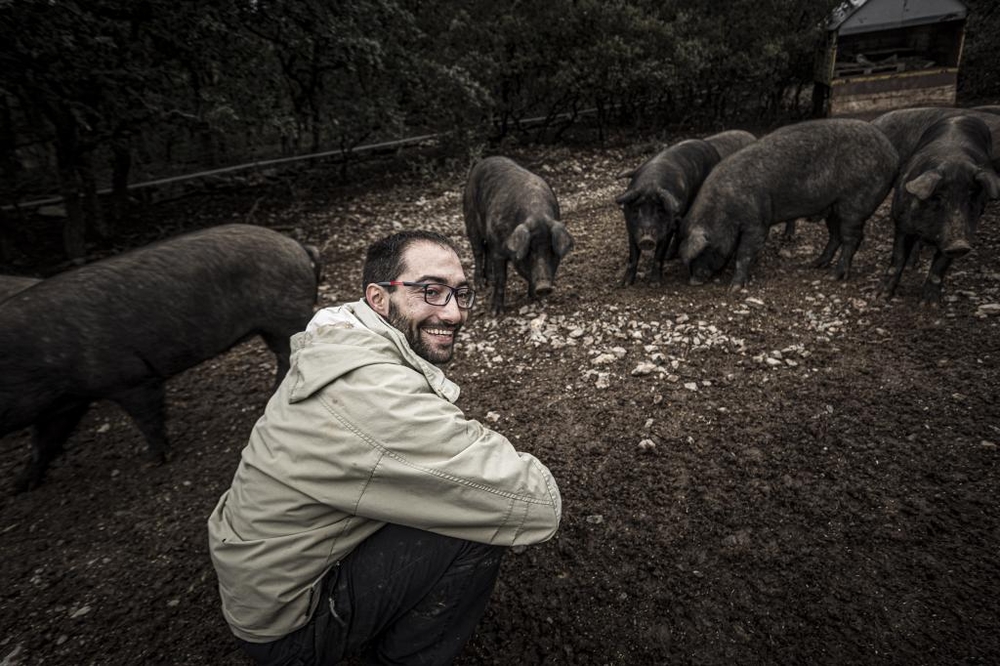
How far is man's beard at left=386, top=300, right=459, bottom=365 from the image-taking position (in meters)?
2.08

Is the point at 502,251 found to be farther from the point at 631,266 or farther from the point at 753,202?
the point at 753,202

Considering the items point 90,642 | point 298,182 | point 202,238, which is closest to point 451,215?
point 298,182

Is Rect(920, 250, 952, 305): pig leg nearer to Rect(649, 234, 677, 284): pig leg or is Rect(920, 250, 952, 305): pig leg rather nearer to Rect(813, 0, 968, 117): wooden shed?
Rect(649, 234, 677, 284): pig leg

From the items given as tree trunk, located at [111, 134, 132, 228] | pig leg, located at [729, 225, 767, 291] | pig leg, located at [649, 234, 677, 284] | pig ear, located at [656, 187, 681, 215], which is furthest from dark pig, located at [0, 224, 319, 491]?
tree trunk, located at [111, 134, 132, 228]

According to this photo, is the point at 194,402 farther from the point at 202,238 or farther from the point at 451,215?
the point at 451,215

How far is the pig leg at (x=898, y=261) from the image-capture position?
453 cm

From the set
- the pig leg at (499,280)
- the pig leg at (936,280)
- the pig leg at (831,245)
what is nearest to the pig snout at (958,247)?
the pig leg at (936,280)

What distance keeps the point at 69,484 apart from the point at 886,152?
752 centimetres

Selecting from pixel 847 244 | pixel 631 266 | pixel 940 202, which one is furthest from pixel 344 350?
pixel 847 244

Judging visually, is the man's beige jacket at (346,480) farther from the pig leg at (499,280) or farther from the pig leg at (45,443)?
the pig leg at (499,280)

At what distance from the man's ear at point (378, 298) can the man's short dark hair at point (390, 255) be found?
0.11 ft

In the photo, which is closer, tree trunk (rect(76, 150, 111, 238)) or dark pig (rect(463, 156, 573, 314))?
dark pig (rect(463, 156, 573, 314))

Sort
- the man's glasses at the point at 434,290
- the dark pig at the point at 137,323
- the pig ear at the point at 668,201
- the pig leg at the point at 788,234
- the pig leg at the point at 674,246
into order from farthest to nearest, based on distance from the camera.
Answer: the pig leg at the point at 788,234, the pig leg at the point at 674,246, the pig ear at the point at 668,201, the dark pig at the point at 137,323, the man's glasses at the point at 434,290

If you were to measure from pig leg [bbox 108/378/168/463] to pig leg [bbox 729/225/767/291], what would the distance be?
5035 millimetres
